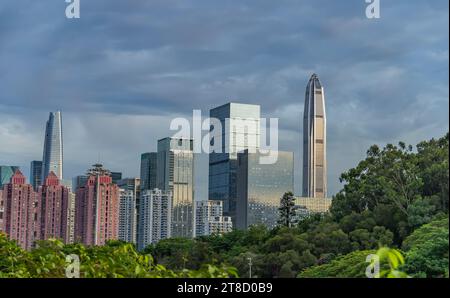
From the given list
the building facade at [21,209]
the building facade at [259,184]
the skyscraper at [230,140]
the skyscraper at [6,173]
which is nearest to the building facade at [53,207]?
the building facade at [21,209]

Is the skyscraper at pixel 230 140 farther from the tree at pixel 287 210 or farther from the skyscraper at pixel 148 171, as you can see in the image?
the tree at pixel 287 210

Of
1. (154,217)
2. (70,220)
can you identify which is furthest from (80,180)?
(154,217)

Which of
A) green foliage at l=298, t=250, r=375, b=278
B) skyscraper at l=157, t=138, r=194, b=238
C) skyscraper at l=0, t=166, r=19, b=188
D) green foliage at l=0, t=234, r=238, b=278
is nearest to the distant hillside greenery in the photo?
green foliage at l=298, t=250, r=375, b=278

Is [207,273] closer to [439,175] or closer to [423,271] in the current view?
[423,271]

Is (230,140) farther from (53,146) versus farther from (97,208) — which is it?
(97,208)

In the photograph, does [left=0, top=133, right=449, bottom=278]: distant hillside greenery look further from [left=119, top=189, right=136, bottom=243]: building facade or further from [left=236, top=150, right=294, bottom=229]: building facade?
[left=119, top=189, right=136, bottom=243]: building facade

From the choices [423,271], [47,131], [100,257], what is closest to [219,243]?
[47,131]

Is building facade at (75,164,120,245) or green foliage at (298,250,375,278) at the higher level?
building facade at (75,164,120,245)
